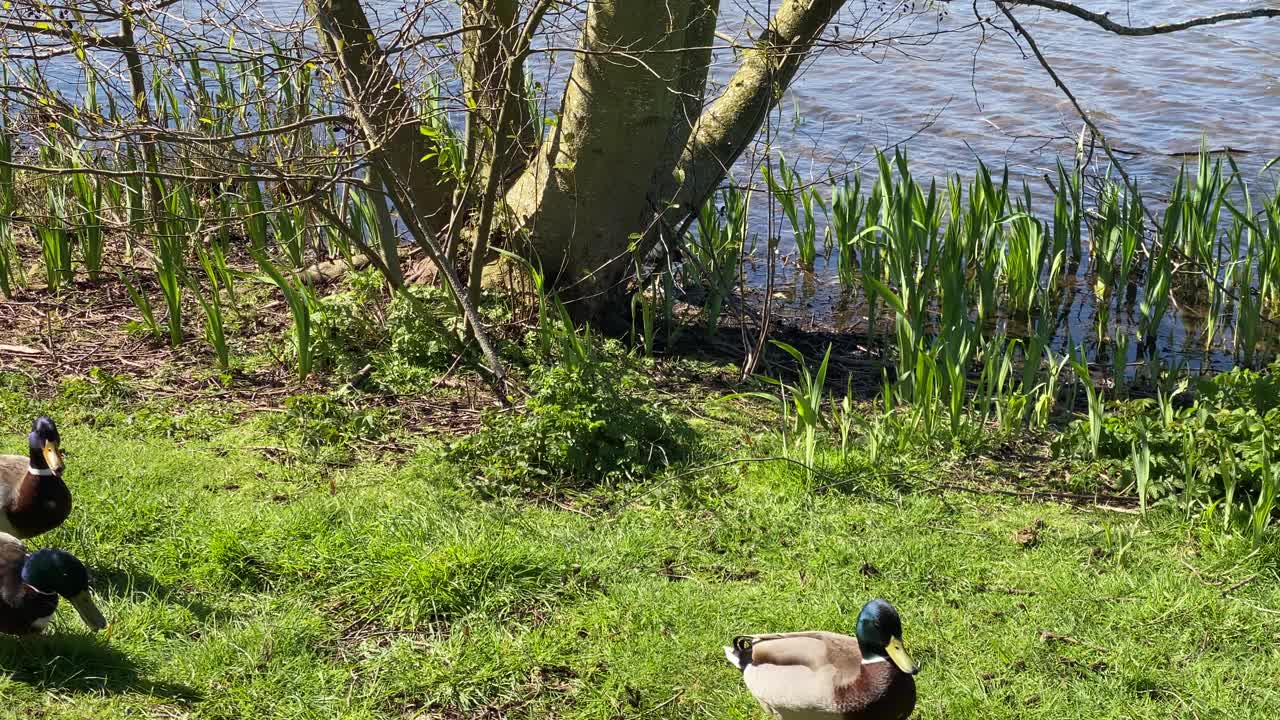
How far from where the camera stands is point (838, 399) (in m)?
5.71

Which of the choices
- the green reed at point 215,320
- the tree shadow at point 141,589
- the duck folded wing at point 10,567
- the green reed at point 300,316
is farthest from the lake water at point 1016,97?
the duck folded wing at point 10,567

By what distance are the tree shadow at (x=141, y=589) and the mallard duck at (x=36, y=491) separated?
0.23 meters

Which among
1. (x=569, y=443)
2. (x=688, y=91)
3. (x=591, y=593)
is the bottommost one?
(x=591, y=593)

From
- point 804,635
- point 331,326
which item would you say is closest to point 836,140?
point 331,326

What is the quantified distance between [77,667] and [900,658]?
2266 mm

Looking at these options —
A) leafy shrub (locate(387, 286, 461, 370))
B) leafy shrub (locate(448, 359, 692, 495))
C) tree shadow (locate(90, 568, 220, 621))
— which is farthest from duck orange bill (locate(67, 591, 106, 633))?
leafy shrub (locate(387, 286, 461, 370))

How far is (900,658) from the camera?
299cm

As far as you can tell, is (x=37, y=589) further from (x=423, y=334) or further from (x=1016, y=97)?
(x=1016, y=97)

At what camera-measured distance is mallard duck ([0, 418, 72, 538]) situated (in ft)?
12.2

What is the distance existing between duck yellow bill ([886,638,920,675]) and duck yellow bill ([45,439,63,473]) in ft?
8.40

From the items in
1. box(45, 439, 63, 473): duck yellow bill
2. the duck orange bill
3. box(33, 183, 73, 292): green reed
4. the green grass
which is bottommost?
the green grass

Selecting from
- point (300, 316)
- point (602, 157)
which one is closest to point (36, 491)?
point (300, 316)

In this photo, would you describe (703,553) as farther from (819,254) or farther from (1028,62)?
(1028,62)

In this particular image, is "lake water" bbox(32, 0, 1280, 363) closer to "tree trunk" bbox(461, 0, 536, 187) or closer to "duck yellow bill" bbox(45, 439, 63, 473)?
"tree trunk" bbox(461, 0, 536, 187)
